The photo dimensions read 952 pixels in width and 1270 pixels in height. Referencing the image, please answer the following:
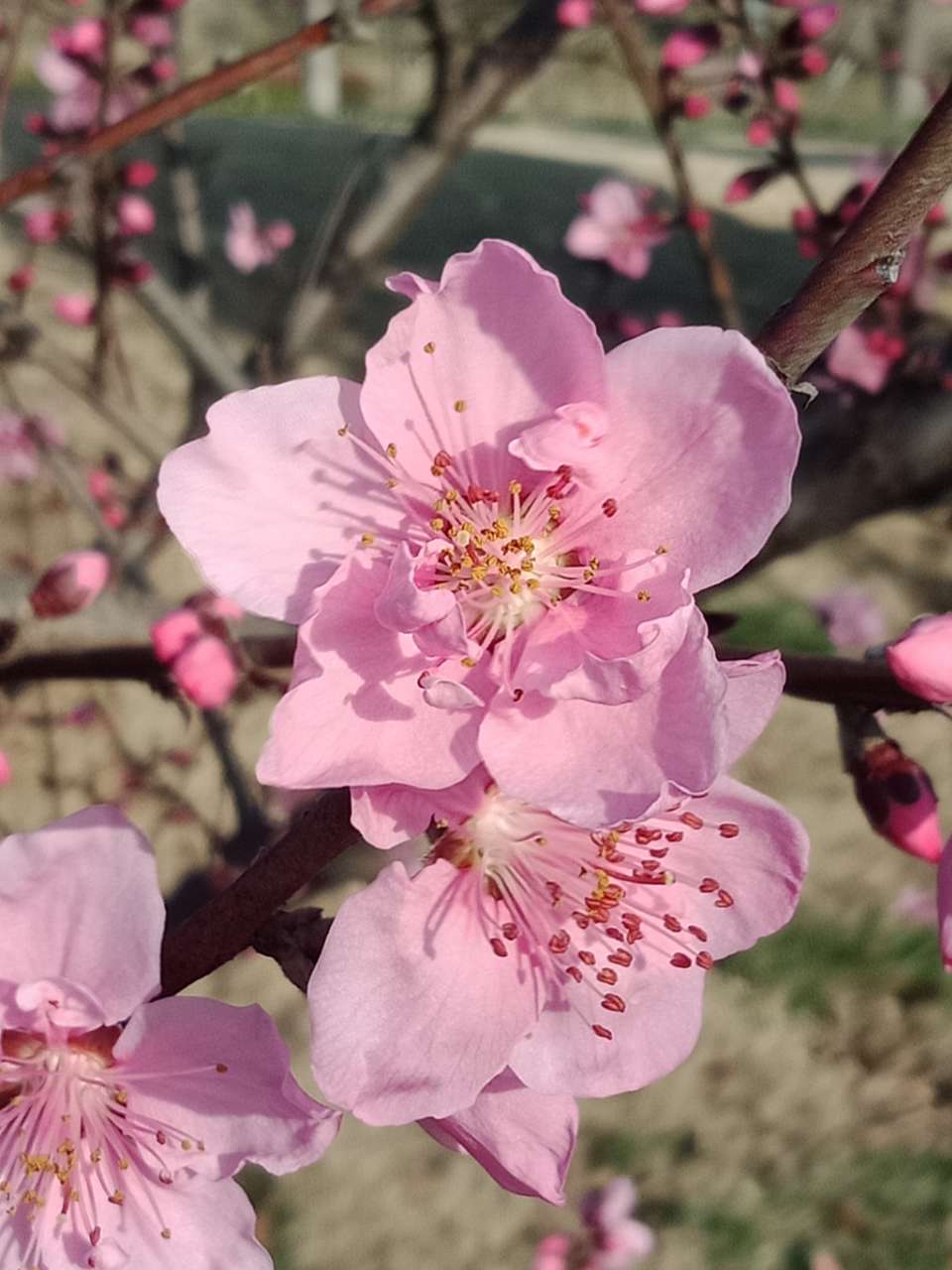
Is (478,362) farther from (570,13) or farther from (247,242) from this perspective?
(247,242)

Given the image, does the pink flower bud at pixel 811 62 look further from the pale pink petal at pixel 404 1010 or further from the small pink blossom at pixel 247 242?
the small pink blossom at pixel 247 242

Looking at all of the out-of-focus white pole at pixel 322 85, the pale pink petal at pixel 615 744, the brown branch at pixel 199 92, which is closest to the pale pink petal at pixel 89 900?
the pale pink petal at pixel 615 744

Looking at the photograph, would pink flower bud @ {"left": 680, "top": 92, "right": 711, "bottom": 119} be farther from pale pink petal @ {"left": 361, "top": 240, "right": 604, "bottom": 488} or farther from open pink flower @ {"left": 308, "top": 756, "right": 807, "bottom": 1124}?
open pink flower @ {"left": 308, "top": 756, "right": 807, "bottom": 1124}

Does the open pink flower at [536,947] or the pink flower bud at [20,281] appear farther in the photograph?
the pink flower bud at [20,281]

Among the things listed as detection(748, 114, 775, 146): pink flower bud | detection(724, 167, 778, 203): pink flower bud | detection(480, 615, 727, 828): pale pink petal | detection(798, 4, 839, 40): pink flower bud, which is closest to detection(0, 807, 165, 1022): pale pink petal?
Result: detection(480, 615, 727, 828): pale pink petal

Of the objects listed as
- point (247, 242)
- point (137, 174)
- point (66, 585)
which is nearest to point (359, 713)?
point (66, 585)

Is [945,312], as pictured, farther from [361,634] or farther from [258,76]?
[361,634]
